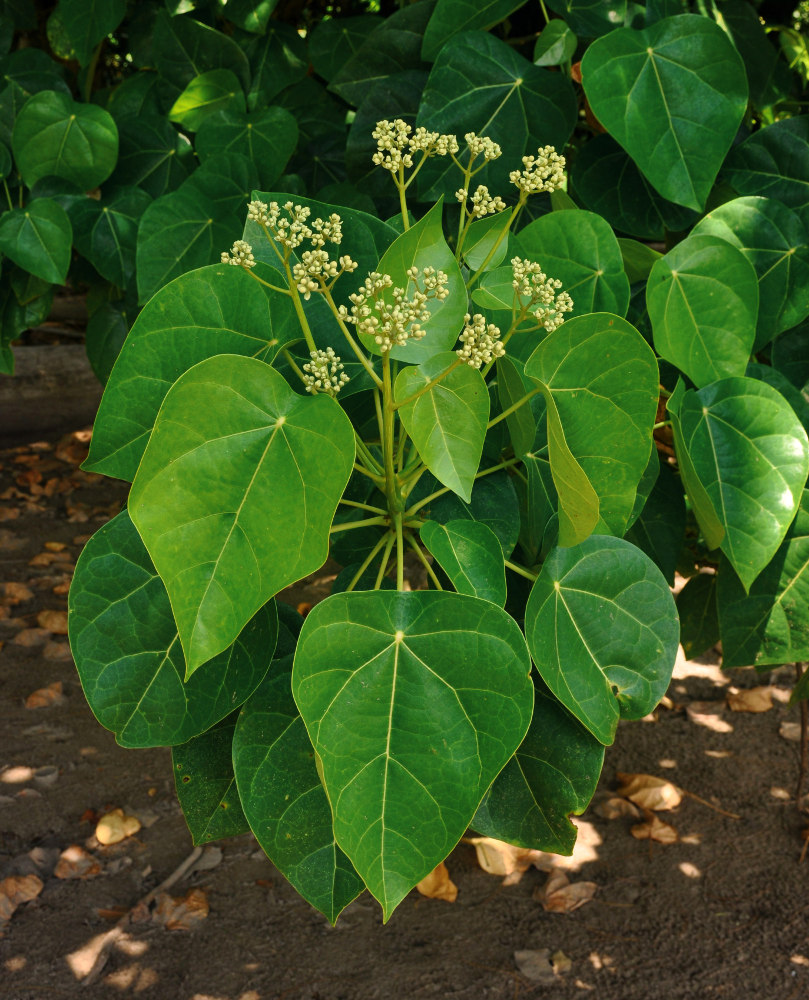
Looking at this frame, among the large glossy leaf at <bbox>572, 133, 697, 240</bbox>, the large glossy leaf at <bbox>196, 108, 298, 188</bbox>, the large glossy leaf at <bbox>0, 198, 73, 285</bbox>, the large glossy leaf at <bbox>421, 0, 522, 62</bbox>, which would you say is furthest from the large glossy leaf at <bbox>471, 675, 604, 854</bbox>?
the large glossy leaf at <bbox>0, 198, 73, 285</bbox>

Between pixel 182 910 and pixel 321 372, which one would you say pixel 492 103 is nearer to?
pixel 321 372

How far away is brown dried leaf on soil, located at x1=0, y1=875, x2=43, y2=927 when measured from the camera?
7.34 feet

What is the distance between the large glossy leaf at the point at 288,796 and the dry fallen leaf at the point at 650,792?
1.84m

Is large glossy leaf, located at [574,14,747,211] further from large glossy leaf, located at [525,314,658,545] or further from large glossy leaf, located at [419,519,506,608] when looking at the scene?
large glossy leaf, located at [419,519,506,608]

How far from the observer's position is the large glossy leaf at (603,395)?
96 cm

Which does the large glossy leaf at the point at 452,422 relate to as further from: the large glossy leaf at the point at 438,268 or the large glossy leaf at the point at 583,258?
the large glossy leaf at the point at 583,258

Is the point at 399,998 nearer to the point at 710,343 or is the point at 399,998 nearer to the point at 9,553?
the point at 710,343

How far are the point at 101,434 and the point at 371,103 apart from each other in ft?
3.31

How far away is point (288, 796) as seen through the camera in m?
1.04

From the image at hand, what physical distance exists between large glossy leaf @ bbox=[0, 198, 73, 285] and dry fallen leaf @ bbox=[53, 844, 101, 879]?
1.58 metres

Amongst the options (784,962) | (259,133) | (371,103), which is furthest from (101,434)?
(784,962)

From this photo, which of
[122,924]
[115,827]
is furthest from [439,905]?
[115,827]

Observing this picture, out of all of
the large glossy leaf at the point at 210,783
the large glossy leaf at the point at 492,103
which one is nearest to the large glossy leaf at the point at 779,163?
Result: the large glossy leaf at the point at 492,103

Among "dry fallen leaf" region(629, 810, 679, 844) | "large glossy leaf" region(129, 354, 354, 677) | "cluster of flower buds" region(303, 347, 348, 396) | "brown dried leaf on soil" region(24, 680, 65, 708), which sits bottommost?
"brown dried leaf on soil" region(24, 680, 65, 708)
